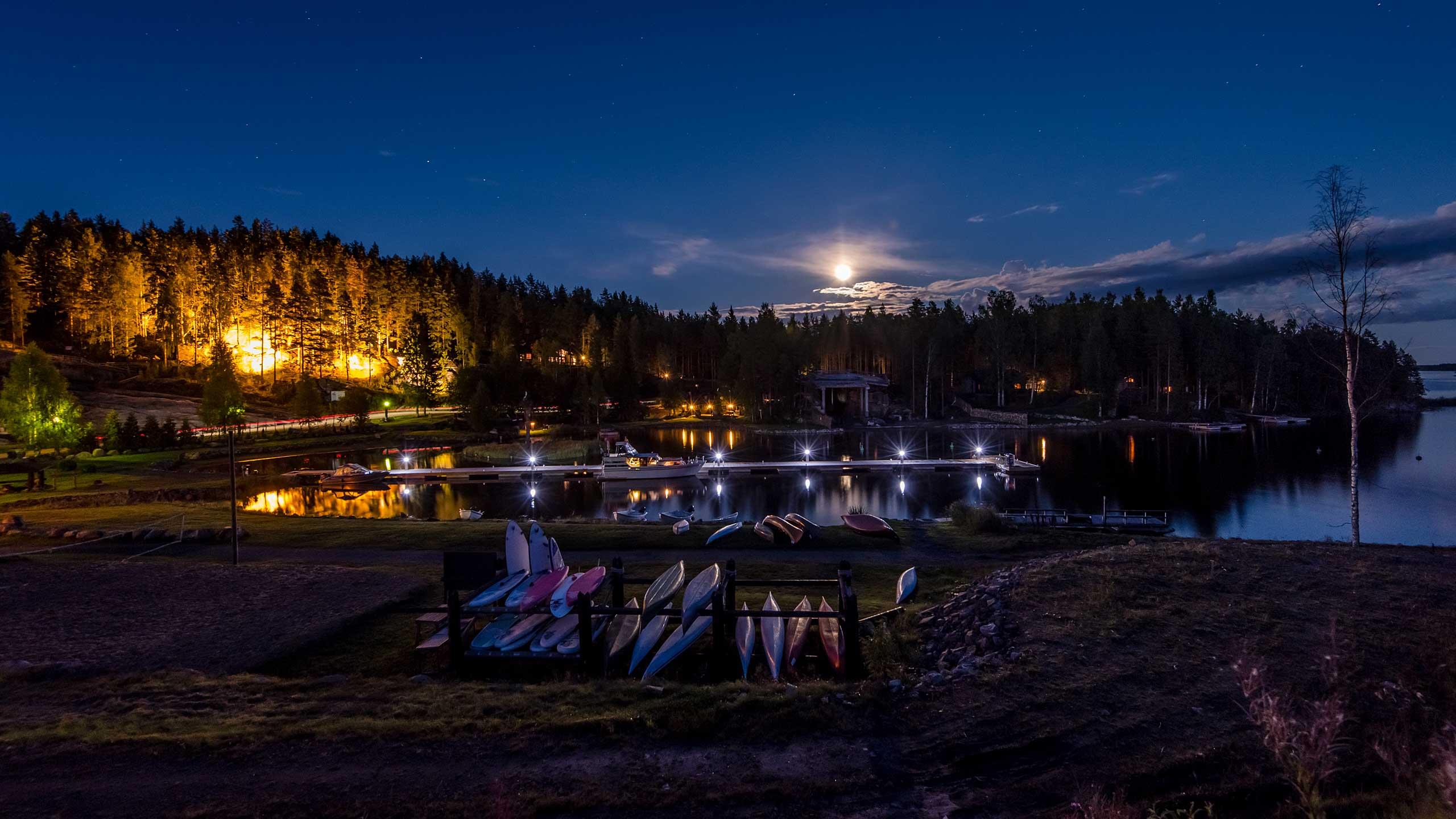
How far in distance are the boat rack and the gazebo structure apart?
83324mm

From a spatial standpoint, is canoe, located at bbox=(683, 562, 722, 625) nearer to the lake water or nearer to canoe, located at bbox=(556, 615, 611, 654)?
canoe, located at bbox=(556, 615, 611, 654)

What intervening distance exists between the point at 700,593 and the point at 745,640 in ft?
4.18

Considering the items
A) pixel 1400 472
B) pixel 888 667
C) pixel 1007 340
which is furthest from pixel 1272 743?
pixel 1007 340

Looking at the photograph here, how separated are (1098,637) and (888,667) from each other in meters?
3.14

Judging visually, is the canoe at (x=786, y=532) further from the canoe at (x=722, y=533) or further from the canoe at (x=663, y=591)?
the canoe at (x=663, y=591)

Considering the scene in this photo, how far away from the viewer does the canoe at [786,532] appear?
2045 cm

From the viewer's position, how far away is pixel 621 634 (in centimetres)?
1130

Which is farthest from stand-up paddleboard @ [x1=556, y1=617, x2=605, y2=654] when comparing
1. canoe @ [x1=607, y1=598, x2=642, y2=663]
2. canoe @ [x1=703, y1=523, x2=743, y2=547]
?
canoe @ [x1=703, y1=523, x2=743, y2=547]

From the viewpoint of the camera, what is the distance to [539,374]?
9656 cm

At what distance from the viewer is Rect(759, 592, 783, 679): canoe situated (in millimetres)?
10258

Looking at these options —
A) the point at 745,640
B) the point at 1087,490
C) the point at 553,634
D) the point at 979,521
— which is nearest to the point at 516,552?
the point at 553,634

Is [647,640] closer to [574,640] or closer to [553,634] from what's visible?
[574,640]

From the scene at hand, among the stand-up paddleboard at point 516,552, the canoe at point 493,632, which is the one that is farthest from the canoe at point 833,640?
the stand-up paddleboard at point 516,552

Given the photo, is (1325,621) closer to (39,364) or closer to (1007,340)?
(39,364)
